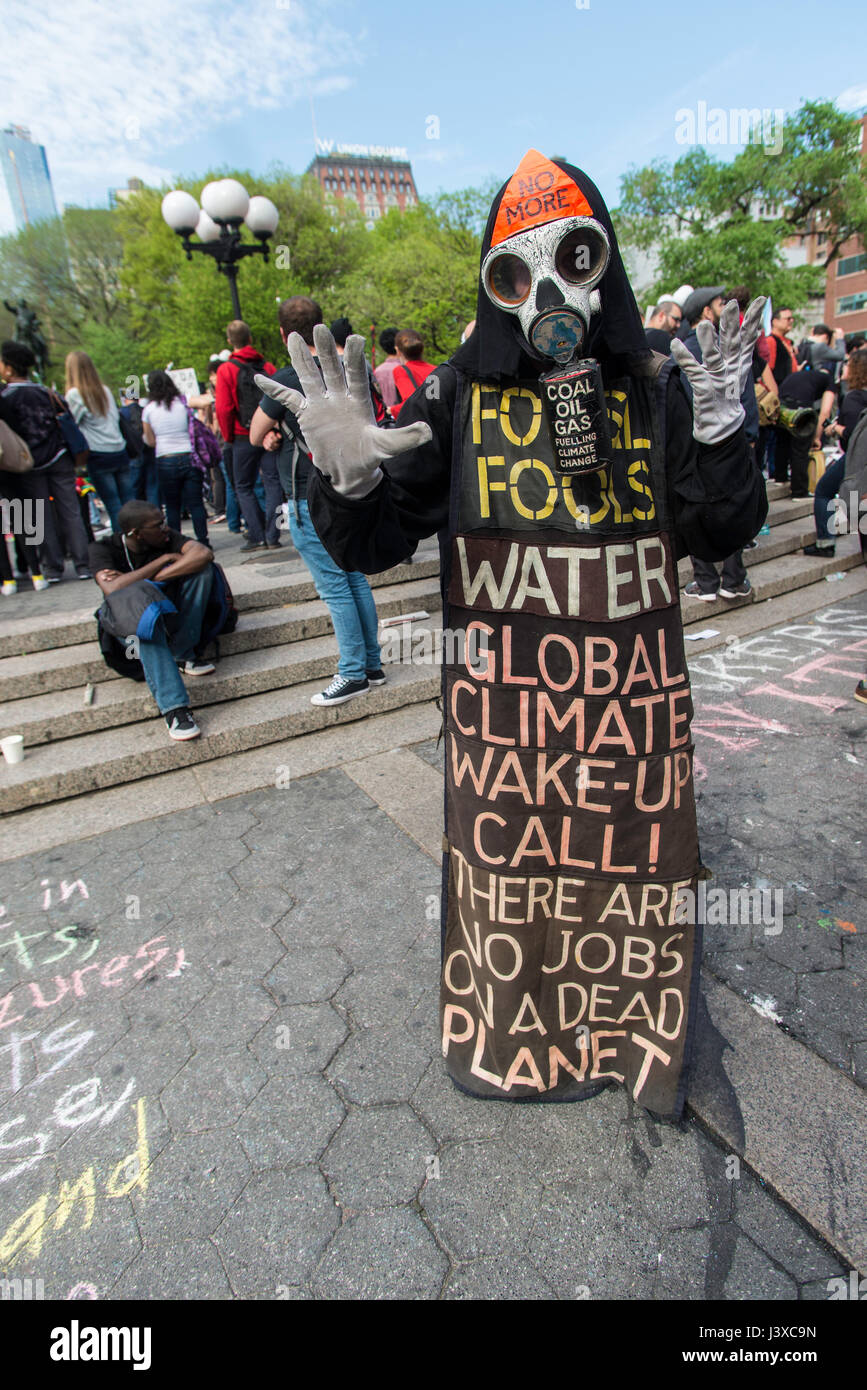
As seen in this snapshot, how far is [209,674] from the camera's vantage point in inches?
184

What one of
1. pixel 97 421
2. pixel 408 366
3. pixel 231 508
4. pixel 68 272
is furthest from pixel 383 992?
pixel 68 272

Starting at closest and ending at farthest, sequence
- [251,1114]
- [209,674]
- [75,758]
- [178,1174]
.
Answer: [178,1174] < [251,1114] < [75,758] < [209,674]

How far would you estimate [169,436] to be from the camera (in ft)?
21.2

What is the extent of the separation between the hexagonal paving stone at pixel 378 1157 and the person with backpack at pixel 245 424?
5.81 m

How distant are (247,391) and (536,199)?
553 centimetres

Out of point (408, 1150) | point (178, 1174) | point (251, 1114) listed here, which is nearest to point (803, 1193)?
point (408, 1150)

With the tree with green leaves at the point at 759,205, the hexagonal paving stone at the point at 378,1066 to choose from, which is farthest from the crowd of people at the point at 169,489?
the tree with green leaves at the point at 759,205

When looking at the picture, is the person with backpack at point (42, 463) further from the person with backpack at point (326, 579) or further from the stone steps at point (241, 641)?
the person with backpack at point (326, 579)

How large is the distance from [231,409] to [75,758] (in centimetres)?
386

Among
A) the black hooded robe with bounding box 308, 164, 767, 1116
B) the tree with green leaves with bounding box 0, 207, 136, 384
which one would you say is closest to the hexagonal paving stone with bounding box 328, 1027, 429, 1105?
the black hooded robe with bounding box 308, 164, 767, 1116

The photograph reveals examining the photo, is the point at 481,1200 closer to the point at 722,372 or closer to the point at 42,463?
the point at 722,372

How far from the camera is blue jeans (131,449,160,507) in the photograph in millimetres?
6754
